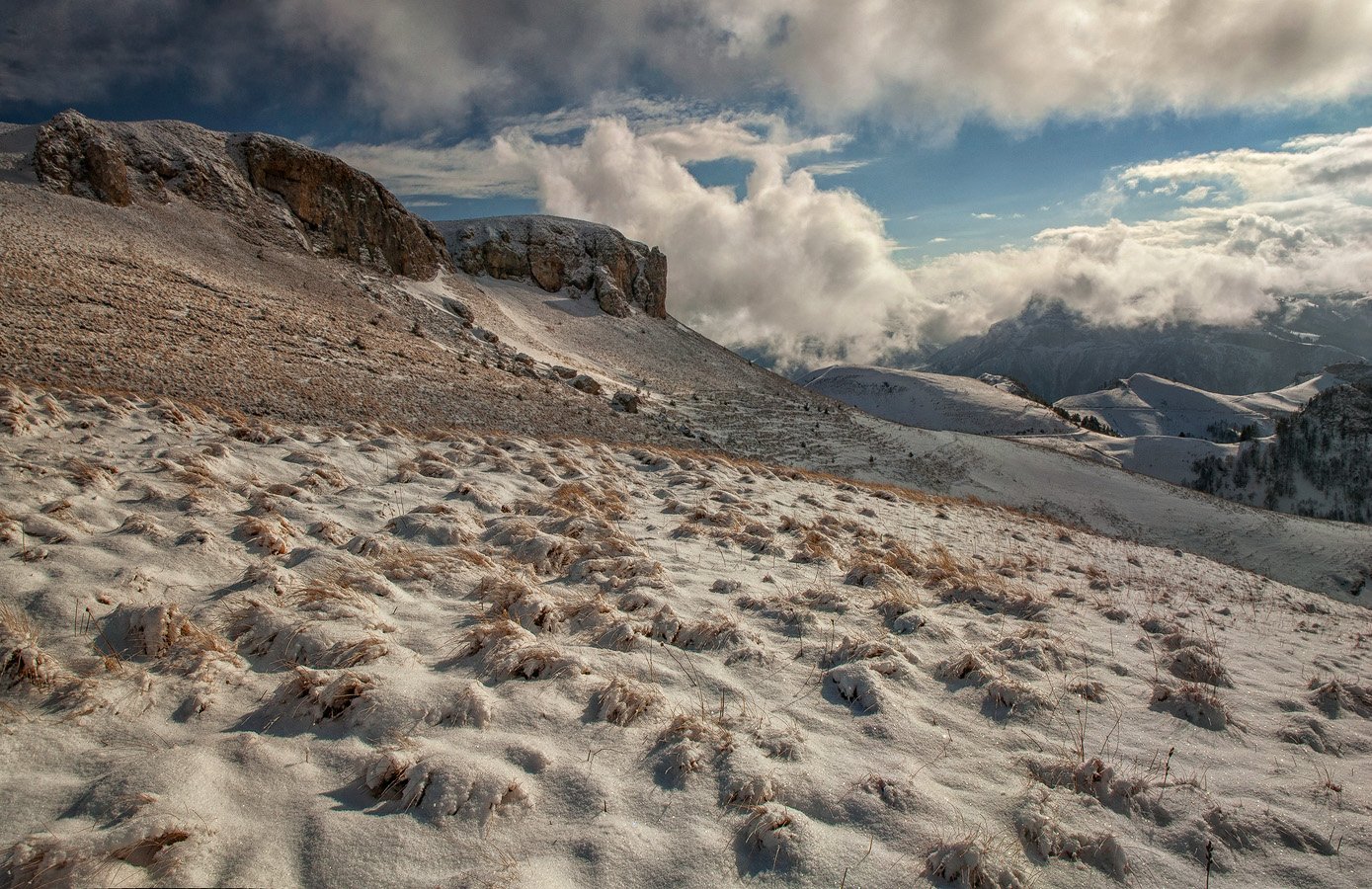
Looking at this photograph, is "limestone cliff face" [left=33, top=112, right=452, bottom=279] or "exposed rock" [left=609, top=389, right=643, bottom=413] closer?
"exposed rock" [left=609, top=389, right=643, bottom=413]

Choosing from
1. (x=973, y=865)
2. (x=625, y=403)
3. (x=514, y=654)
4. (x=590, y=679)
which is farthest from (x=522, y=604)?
(x=625, y=403)

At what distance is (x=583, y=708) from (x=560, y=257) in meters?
65.7

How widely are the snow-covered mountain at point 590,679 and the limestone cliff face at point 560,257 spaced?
50.3m

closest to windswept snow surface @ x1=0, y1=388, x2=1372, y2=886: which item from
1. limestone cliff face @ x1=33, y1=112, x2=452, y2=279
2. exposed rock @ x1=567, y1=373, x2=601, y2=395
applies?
exposed rock @ x1=567, y1=373, x2=601, y2=395

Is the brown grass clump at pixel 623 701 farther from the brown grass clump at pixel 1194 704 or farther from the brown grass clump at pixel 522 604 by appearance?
the brown grass clump at pixel 1194 704

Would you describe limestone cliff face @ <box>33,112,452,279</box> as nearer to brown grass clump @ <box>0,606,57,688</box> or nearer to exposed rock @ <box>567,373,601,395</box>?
exposed rock @ <box>567,373,601,395</box>

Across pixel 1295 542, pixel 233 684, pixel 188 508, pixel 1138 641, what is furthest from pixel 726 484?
pixel 1295 542

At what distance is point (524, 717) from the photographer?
432 cm

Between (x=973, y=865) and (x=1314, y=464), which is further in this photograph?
(x=1314, y=464)

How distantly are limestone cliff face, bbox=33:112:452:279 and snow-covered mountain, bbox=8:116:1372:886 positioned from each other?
87.5ft

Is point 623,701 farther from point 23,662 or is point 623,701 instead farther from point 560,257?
point 560,257

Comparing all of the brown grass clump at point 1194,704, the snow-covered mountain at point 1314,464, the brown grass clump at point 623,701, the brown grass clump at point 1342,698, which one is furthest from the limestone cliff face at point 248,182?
the snow-covered mountain at point 1314,464

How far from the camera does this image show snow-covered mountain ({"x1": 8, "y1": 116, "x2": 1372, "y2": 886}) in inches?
131

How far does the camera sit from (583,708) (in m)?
4.50
